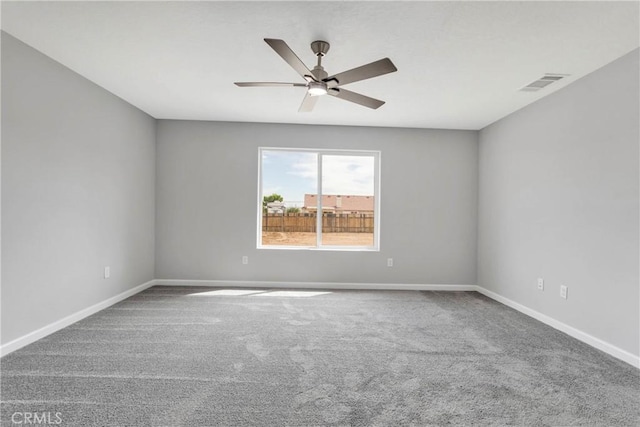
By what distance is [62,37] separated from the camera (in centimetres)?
238

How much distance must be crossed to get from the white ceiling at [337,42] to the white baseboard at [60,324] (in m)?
2.28

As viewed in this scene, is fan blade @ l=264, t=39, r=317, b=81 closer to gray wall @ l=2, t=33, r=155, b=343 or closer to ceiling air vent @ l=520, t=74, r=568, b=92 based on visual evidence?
gray wall @ l=2, t=33, r=155, b=343

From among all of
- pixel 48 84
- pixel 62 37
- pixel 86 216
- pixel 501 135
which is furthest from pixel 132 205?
pixel 501 135

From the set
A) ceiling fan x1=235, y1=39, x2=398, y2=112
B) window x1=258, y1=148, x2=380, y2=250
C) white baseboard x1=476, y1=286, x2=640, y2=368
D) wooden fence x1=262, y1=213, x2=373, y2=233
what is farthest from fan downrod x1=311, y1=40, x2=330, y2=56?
white baseboard x1=476, y1=286, x2=640, y2=368

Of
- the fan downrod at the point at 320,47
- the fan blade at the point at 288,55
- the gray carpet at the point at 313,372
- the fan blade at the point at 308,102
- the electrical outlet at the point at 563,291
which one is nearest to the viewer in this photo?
the gray carpet at the point at 313,372

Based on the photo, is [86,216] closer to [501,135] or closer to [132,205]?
[132,205]

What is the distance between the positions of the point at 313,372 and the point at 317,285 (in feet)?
7.99

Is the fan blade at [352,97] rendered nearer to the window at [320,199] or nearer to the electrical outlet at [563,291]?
the window at [320,199]

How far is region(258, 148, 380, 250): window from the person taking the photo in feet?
15.6

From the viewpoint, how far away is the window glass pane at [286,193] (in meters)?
4.75

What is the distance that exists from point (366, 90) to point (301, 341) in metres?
2.48

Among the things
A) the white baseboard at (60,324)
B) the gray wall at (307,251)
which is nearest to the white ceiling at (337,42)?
the gray wall at (307,251)

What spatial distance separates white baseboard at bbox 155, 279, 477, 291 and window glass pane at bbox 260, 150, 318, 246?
58 cm

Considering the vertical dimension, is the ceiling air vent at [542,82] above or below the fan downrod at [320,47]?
above
